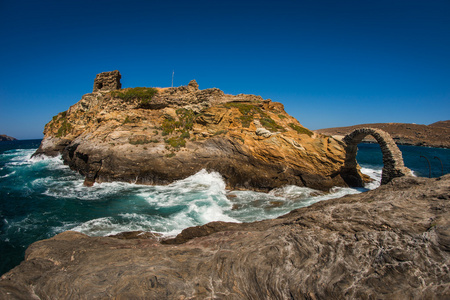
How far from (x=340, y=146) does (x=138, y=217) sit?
56.7ft

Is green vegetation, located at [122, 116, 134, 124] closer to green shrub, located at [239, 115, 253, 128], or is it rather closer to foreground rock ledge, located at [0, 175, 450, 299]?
green shrub, located at [239, 115, 253, 128]

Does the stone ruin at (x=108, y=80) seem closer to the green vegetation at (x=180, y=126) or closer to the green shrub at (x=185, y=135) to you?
the green vegetation at (x=180, y=126)

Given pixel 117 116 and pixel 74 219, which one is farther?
pixel 117 116

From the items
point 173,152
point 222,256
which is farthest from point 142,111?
point 222,256

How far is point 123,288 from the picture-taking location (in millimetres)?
4086

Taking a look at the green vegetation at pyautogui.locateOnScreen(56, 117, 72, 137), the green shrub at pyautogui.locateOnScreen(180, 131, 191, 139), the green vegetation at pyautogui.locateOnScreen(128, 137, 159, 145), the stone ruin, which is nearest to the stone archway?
the green shrub at pyautogui.locateOnScreen(180, 131, 191, 139)

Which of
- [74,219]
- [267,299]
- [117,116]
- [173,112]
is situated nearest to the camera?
[267,299]

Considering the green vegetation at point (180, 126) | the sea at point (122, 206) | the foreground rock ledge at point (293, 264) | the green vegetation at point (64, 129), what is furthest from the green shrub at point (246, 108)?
the green vegetation at point (64, 129)

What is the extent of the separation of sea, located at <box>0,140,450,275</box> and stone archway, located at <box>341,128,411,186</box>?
4.54 ft

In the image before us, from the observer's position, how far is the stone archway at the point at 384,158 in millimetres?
15300

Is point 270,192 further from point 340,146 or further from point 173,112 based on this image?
point 173,112

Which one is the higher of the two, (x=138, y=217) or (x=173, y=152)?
(x=173, y=152)

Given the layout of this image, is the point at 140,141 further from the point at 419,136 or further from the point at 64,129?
the point at 419,136

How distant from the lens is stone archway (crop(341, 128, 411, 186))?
50.2 feet
